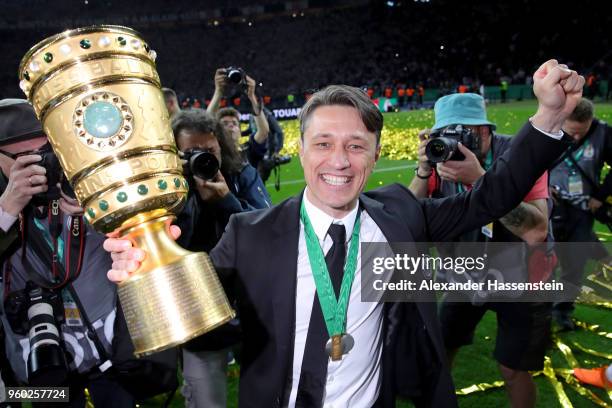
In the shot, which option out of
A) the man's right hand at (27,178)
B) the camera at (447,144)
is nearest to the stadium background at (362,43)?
the camera at (447,144)

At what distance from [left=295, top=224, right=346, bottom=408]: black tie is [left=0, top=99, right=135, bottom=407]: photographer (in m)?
0.83

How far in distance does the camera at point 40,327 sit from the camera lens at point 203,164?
69 centimetres

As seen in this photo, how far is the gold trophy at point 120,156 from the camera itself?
912 mm

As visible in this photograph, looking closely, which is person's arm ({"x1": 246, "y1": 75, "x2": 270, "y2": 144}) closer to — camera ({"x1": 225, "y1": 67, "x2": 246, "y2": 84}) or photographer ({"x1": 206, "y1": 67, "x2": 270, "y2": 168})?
photographer ({"x1": 206, "y1": 67, "x2": 270, "y2": 168})

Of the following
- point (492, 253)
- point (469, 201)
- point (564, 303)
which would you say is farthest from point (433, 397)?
point (564, 303)

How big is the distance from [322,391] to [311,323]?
0.20 metres

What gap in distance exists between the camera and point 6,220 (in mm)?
1659

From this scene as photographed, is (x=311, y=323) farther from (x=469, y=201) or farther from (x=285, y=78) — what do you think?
(x=285, y=78)

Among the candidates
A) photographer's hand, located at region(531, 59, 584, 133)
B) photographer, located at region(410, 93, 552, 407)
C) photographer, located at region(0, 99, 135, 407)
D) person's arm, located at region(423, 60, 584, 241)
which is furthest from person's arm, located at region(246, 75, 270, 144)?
photographer's hand, located at region(531, 59, 584, 133)

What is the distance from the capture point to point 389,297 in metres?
1.69

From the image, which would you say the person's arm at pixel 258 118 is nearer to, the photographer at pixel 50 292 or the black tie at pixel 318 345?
the photographer at pixel 50 292

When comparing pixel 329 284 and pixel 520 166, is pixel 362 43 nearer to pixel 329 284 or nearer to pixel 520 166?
pixel 520 166

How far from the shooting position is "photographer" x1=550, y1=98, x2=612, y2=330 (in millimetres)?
4207

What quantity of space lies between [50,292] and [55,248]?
0.16m
